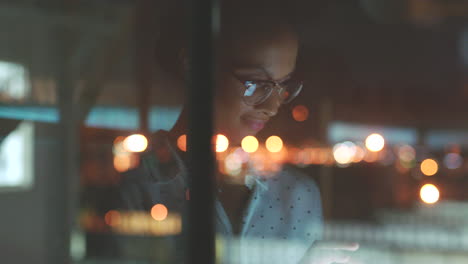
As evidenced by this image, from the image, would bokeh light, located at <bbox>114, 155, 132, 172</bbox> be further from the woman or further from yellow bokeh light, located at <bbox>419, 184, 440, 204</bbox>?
yellow bokeh light, located at <bbox>419, 184, 440, 204</bbox>

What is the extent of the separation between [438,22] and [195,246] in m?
0.82

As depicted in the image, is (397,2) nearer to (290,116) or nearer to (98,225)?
(290,116)

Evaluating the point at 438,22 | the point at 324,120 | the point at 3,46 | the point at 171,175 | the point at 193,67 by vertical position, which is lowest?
the point at 171,175

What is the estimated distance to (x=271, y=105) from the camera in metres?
1.38

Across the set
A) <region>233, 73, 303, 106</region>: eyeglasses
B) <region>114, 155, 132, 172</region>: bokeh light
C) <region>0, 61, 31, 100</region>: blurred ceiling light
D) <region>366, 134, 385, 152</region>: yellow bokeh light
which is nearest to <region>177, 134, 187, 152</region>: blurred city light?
<region>233, 73, 303, 106</region>: eyeglasses

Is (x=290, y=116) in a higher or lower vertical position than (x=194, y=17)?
lower

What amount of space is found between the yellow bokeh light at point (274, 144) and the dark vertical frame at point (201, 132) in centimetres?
23

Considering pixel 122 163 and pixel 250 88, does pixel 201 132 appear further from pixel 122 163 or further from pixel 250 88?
pixel 122 163

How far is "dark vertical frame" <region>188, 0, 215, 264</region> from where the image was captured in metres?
1.19

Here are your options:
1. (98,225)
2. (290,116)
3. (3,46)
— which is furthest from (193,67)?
(3,46)

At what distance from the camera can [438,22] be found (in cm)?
127

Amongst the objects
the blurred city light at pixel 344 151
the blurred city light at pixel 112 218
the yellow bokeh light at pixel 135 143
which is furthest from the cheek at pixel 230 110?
the blurred city light at pixel 112 218

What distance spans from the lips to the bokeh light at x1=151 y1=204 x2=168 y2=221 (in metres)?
0.36

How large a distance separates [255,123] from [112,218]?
68 centimetres
